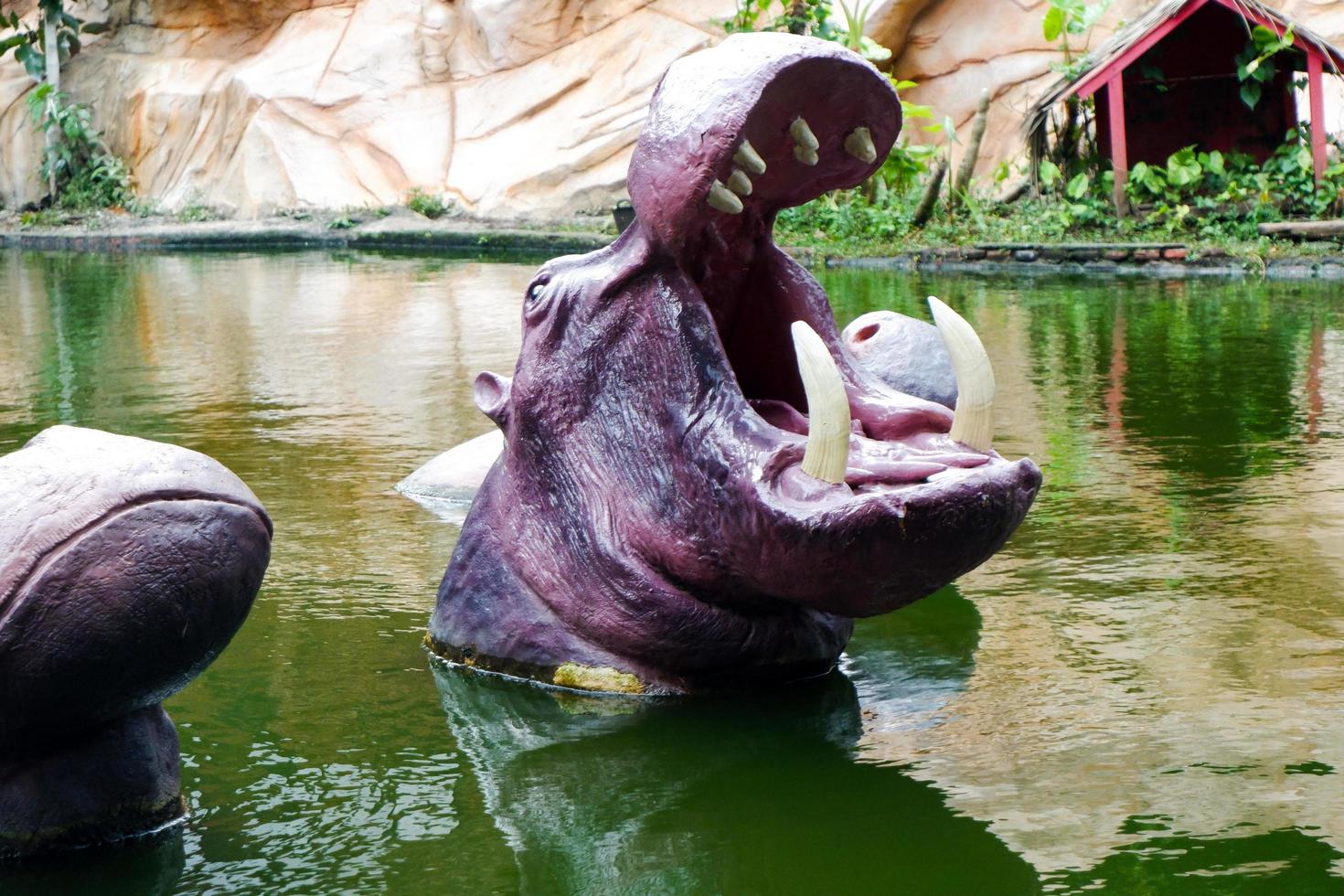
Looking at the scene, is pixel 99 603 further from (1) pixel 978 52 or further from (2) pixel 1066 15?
(1) pixel 978 52

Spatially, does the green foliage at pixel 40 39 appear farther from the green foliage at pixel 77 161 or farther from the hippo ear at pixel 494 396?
the hippo ear at pixel 494 396

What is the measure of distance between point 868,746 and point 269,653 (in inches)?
53.8

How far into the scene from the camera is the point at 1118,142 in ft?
52.5

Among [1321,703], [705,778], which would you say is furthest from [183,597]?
[1321,703]

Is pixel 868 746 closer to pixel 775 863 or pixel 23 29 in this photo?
pixel 775 863

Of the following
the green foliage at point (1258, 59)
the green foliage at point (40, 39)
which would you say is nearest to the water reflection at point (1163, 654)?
the green foliage at point (1258, 59)

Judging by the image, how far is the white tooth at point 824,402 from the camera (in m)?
2.73

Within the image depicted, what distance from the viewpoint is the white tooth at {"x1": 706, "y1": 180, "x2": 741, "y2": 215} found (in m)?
2.82

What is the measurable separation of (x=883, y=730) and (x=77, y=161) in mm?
25092

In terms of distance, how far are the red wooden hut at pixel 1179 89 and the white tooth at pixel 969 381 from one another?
13.7 meters

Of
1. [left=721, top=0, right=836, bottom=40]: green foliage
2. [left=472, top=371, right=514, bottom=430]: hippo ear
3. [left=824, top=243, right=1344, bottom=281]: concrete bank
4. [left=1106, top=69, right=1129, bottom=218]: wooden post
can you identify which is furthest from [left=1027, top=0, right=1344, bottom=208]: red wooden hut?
[left=472, top=371, right=514, bottom=430]: hippo ear

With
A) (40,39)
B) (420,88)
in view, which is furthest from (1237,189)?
(40,39)

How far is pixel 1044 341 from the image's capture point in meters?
8.99

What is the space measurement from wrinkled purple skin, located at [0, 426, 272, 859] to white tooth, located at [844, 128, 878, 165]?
4.01ft
